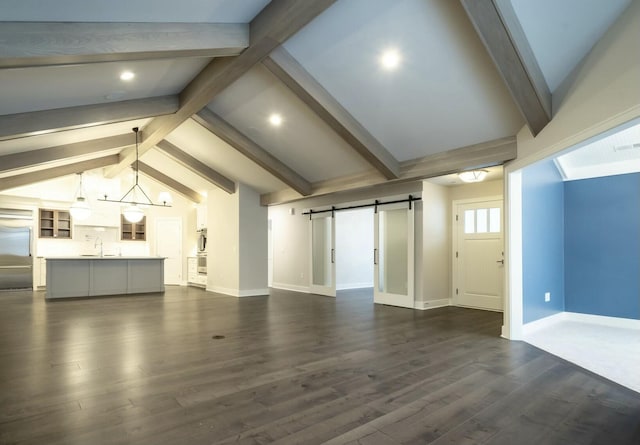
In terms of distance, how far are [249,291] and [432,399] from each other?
21.6 feet

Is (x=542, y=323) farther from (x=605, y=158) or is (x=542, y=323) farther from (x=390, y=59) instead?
(x=390, y=59)

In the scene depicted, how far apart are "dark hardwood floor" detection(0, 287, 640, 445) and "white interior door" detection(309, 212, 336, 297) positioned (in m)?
3.26

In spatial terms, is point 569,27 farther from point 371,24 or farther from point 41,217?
point 41,217

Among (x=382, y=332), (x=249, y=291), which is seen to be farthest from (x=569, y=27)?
(x=249, y=291)

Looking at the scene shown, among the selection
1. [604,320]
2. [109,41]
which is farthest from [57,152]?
[604,320]

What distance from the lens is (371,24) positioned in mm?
3596

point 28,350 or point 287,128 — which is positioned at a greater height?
point 287,128

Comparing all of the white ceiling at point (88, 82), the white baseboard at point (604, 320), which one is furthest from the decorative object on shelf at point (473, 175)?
the white ceiling at point (88, 82)

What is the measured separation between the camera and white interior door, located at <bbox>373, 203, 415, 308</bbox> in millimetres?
6797

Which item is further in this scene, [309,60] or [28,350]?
[309,60]

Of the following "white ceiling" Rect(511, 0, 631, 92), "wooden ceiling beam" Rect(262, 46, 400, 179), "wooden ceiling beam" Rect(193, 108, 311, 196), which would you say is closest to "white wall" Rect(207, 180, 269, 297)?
"wooden ceiling beam" Rect(193, 108, 311, 196)

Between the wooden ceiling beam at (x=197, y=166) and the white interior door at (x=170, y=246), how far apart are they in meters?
3.91

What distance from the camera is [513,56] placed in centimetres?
325

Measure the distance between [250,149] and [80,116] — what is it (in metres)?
2.65
